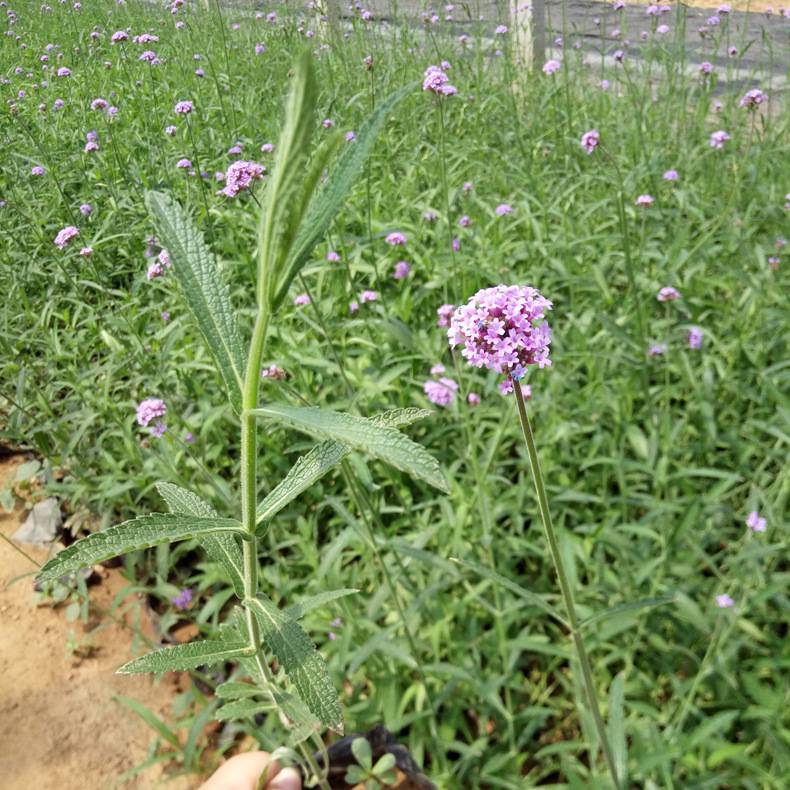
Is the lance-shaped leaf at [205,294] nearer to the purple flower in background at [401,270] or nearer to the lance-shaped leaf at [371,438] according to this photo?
the lance-shaped leaf at [371,438]

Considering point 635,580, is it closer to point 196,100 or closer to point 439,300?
point 439,300

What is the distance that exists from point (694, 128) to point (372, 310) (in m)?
2.32

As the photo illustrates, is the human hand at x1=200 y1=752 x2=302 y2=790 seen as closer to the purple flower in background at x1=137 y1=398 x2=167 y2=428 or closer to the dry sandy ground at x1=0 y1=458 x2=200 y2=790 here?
the dry sandy ground at x1=0 y1=458 x2=200 y2=790

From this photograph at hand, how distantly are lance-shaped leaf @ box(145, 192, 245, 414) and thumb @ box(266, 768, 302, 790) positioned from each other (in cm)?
73

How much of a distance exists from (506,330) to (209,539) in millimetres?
450

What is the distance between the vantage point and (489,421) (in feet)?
8.06

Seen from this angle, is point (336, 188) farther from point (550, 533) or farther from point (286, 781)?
point (286, 781)

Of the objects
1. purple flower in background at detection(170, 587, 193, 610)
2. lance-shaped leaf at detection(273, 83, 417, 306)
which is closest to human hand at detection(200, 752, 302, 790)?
lance-shaped leaf at detection(273, 83, 417, 306)

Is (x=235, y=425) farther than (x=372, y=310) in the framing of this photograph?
No

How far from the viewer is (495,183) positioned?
3.81 m

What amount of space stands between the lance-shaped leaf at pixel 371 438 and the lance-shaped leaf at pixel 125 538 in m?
0.12

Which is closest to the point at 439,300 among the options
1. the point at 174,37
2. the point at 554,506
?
the point at 554,506

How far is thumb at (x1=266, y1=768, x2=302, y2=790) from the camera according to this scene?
1111mm

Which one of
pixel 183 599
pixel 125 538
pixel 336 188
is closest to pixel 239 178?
pixel 183 599
